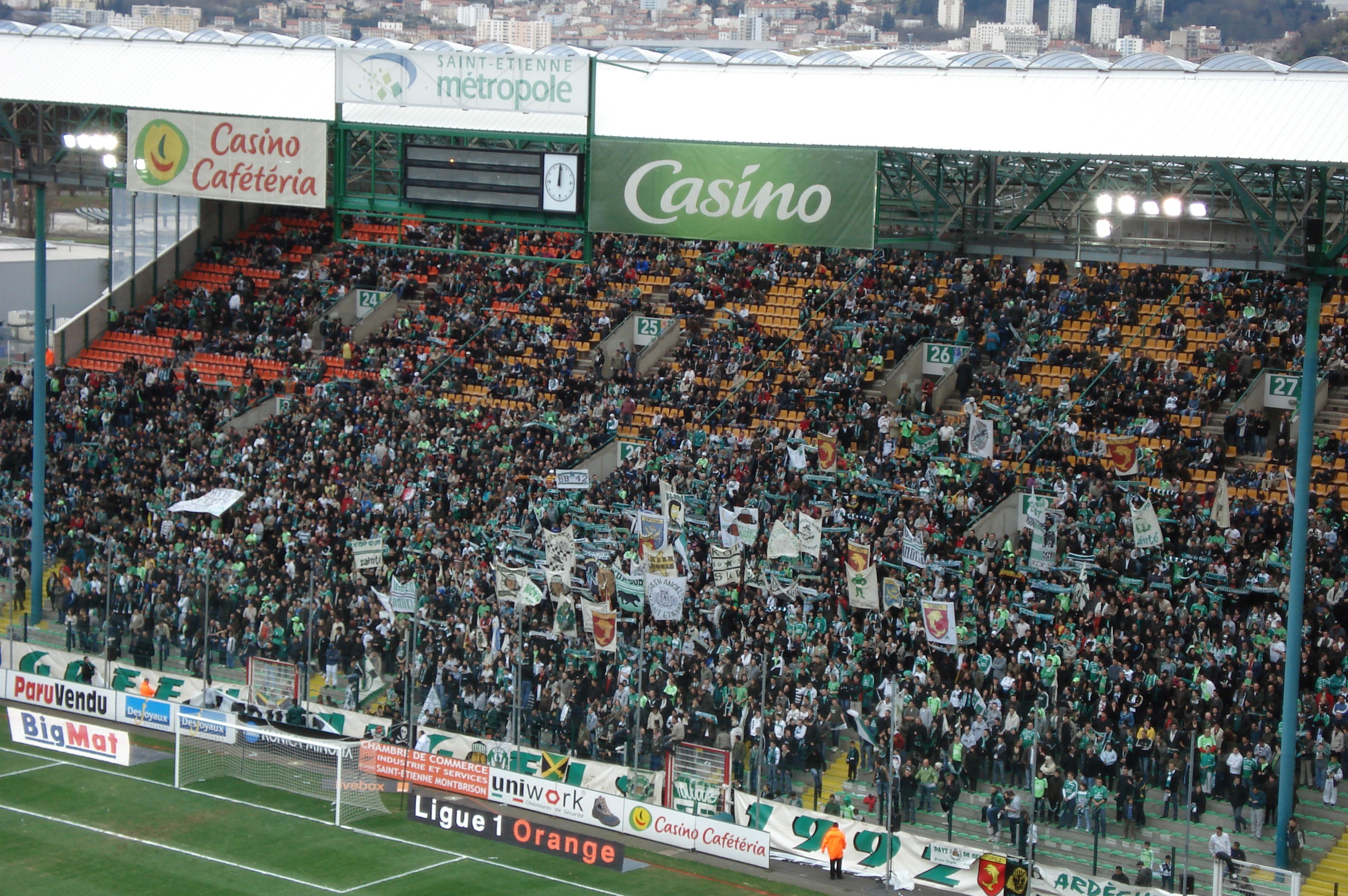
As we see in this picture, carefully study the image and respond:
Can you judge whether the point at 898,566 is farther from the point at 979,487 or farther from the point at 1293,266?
the point at 1293,266

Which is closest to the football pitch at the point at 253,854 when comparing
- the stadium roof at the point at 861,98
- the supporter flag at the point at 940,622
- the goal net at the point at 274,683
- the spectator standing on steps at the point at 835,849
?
the spectator standing on steps at the point at 835,849

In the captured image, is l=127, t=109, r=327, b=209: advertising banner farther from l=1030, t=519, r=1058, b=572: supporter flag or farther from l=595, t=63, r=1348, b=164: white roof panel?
l=1030, t=519, r=1058, b=572: supporter flag

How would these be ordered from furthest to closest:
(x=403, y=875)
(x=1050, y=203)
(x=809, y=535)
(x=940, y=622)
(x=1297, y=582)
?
1. (x=809, y=535)
2. (x=1050, y=203)
3. (x=940, y=622)
4. (x=403, y=875)
5. (x=1297, y=582)

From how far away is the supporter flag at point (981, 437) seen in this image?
3145 cm

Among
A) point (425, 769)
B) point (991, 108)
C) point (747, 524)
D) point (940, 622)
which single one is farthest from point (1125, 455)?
point (425, 769)

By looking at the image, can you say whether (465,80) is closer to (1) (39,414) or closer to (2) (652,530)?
(2) (652,530)

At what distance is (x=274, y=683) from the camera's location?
29.3 m

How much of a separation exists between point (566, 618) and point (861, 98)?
10351 millimetres

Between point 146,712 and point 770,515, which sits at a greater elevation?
point 770,515

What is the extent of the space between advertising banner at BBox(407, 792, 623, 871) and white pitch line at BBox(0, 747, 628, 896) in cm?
46

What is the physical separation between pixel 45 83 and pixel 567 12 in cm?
14103

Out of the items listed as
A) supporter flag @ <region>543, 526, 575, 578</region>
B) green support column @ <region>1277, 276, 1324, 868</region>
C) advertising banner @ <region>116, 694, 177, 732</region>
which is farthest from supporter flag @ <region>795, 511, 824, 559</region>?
advertising banner @ <region>116, 694, 177, 732</region>

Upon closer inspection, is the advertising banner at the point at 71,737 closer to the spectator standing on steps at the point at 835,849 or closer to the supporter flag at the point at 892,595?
the spectator standing on steps at the point at 835,849

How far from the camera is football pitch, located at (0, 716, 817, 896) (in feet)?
77.2
